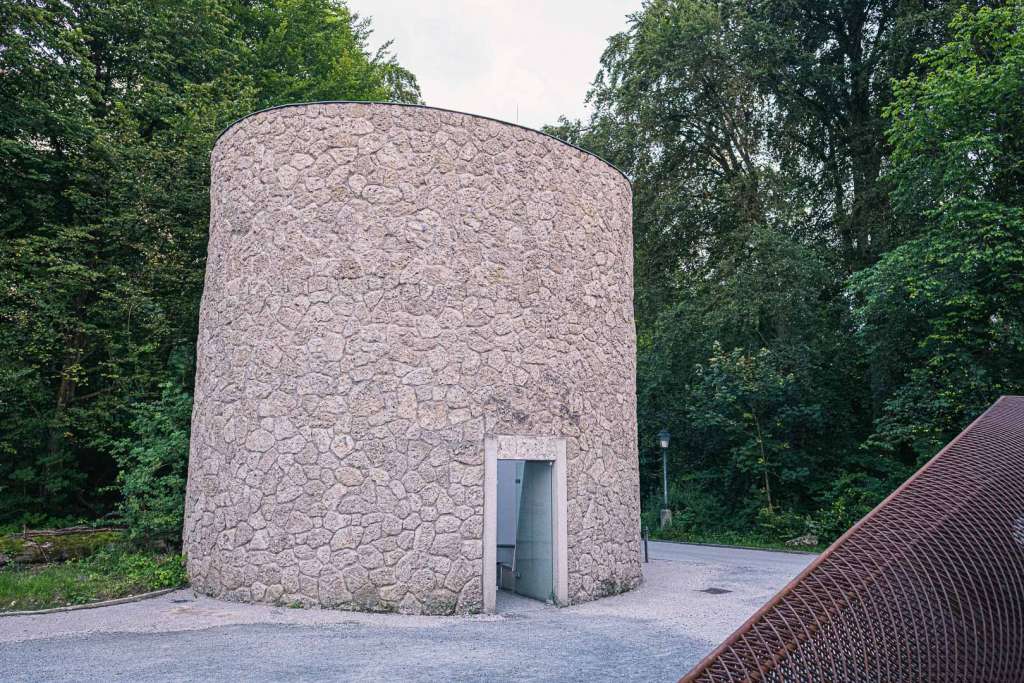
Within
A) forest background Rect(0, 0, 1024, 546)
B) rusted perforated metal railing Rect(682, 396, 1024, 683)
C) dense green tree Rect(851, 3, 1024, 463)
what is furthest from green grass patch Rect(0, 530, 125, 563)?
dense green tree Rect(851, 3, 1024, 463)

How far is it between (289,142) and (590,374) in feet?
15.2

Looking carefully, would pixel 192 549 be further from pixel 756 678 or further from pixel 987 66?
pixel 987 66

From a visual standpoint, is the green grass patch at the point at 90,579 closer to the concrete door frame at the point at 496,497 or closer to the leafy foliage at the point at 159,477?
the leafy foliage at the point at 159,477

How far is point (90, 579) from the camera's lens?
955 centimetres

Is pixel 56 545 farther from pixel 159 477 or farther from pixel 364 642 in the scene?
pixel 364 642

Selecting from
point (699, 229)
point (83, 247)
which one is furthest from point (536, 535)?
point (699, 229)

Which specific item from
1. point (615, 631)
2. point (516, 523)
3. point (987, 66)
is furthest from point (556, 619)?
point (987, 66)

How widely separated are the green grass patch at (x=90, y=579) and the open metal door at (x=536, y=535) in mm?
4190

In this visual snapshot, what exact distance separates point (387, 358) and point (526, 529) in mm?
2853

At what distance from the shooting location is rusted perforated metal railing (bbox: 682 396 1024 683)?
2330 millimetres

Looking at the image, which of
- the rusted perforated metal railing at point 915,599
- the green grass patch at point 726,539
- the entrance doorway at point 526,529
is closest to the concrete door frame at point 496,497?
the entrance doorway at point 526,529

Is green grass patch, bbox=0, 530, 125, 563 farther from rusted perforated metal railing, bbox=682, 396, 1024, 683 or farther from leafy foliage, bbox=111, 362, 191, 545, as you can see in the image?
rusted perforated metal railing, bbox=682, 396, 1024, 683

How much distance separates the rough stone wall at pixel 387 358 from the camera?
8477mm

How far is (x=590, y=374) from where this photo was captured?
32.4 feet
